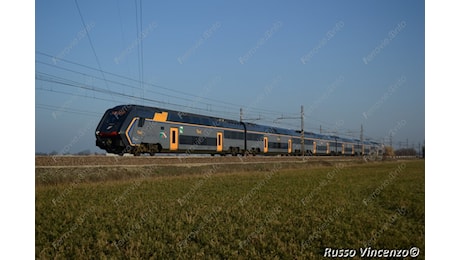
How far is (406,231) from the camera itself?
1023 cm

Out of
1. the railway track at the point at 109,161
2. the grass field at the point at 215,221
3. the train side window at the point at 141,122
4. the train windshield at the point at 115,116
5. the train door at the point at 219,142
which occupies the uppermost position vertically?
the train windshield at the point at 115,116

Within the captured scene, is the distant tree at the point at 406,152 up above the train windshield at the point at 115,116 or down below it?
below

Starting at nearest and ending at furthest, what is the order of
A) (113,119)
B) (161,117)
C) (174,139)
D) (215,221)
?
(215,221) < (113,119) < (161,117) < (174,139)

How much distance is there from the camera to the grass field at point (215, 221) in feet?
29.6

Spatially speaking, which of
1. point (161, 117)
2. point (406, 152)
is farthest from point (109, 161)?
point (406, 152)

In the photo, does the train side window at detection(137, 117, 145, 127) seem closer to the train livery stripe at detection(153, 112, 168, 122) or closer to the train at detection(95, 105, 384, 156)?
the train at detection(95, 105, 384, 156)

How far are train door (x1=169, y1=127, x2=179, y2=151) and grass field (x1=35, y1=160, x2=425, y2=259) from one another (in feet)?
29.1

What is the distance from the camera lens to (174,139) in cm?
2908

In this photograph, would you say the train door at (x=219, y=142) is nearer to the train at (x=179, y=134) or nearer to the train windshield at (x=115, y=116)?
the train at (x=179, y=134)

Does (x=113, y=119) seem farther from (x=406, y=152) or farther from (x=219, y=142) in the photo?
(x=406, y=152)

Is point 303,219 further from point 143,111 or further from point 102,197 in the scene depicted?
point 143,111

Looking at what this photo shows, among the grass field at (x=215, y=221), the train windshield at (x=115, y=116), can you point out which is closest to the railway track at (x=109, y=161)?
the train windshield at (x=115, y=116)

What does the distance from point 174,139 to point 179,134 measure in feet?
2.21

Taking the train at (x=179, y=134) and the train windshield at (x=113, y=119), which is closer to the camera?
the train windshield at (x=113, y=119)
